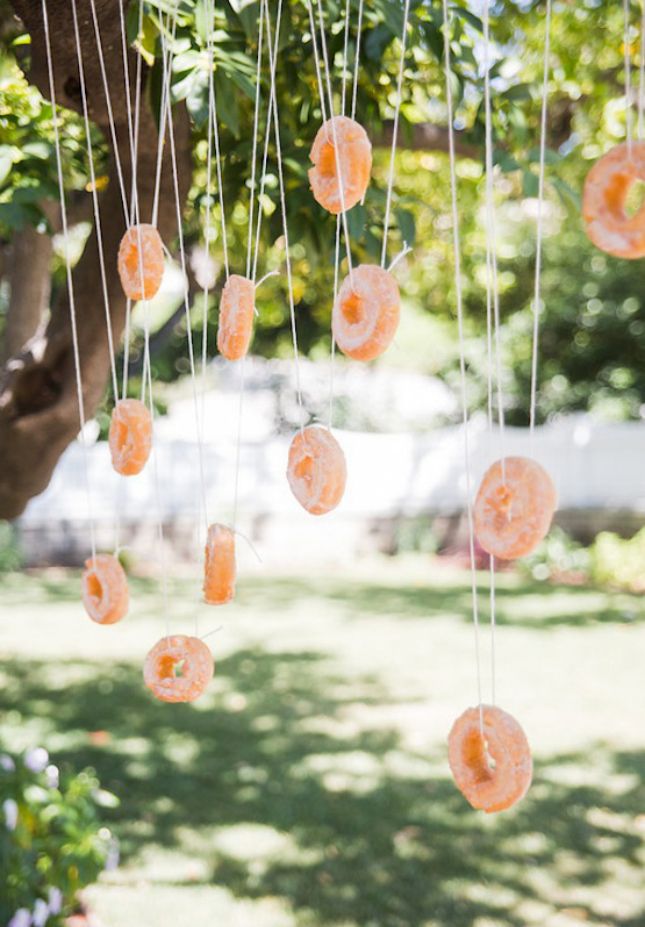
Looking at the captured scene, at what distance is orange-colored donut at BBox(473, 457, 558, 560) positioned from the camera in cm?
107

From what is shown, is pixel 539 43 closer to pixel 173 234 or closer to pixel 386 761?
pixel 173 234

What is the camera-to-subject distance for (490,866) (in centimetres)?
385

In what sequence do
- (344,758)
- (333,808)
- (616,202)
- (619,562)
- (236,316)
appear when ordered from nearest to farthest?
(616,202)
(236,316)
(333,808)
(344,758)
(619,562)

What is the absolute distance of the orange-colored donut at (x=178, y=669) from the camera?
1428mm

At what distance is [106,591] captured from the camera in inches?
62.1

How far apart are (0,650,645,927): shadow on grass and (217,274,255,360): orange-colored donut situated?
2.61 meters

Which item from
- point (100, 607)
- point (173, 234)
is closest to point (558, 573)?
point (173, 234)

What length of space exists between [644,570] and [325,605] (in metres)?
3.38

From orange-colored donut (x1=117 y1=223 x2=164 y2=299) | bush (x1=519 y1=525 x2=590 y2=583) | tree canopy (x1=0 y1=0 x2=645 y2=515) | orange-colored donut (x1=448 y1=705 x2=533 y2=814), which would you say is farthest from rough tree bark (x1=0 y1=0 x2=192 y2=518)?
bush (x1=519 y1=525 x2=590 y2=583)

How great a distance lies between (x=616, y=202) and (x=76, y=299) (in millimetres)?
2070

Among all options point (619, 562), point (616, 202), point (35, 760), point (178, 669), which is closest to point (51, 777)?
point (35, 760)

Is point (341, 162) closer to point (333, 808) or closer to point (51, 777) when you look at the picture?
point (51, 777)

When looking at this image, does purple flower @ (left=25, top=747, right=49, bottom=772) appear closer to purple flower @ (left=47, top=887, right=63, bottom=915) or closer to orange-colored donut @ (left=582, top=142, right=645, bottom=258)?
purple flower @ (left=47, top=887, right=63, bottom=915)

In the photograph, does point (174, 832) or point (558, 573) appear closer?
point (174, 832)
